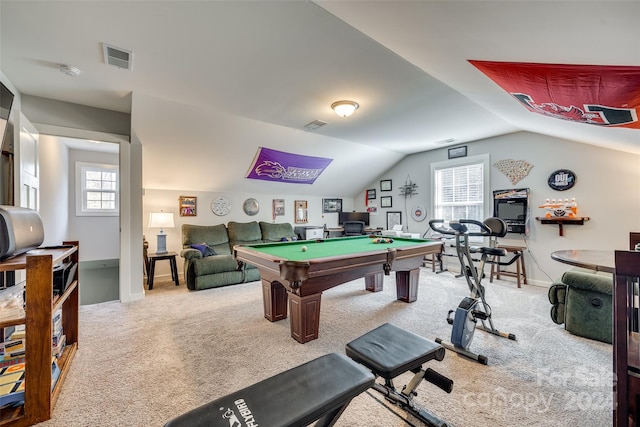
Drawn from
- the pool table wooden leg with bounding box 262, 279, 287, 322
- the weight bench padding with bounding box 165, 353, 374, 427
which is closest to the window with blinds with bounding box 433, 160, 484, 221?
the pool table wooden leg with bounding box 262, 279, 287, 322

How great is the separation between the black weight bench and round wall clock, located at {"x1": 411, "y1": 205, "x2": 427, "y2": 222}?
497cm

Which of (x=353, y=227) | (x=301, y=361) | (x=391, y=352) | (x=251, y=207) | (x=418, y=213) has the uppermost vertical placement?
(x=251, y=207)

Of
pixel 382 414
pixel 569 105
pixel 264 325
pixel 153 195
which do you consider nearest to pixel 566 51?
pixel 569 105

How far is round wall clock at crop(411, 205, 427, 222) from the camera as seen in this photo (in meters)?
6.11

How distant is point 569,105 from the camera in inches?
83.8

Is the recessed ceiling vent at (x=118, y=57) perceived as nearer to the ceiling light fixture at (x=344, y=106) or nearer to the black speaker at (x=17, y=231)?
the black speaker at (x=17, y=231)

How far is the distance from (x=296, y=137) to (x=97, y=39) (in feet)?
10.0

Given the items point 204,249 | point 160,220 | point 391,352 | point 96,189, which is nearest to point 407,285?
point 391,352

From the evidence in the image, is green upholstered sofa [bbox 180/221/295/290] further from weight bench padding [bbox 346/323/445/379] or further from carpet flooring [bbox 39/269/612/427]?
weight bench padding [bbox 346/323/445/379]

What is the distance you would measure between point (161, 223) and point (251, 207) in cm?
192

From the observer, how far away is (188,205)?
5.29 metres

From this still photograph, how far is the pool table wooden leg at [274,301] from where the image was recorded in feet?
9.71

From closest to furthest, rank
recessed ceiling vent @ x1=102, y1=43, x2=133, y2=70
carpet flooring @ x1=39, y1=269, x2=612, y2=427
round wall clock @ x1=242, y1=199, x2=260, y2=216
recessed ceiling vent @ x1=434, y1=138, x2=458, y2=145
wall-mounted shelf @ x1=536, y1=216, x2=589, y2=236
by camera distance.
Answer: carpet flooring @ x1=39, y1=269, x2=612, y2=427
recessed ceiling vent @ x1=102, y1=43, x2=133, y2=70
wall-mounted shelf @ x1=536, y1=216, x2=589, y2=236
recessed ceiling vent @ x1=434, y1=138, x2=458, y2=145
round wall clock @ x1=242, y1=199, x2=260, y2=216

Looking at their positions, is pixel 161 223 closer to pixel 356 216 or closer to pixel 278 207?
pixel 278 207
